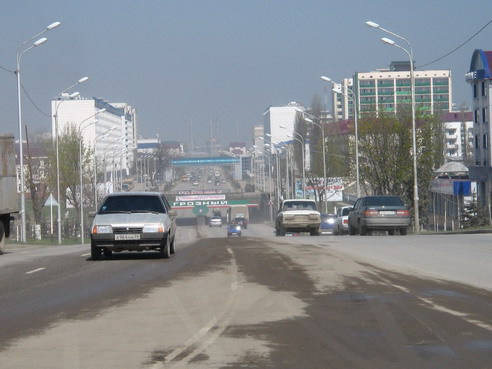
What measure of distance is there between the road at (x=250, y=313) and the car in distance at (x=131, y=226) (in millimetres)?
674

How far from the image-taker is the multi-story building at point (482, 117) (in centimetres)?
7888

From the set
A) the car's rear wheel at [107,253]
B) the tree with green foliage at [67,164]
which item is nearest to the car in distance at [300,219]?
the car's rear wheel at [107,253]

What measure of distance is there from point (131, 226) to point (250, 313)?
9.74m

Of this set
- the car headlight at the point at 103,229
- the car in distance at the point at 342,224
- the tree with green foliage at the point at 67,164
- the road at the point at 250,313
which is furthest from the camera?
Result: the tree with green foliage at the point at 67,164

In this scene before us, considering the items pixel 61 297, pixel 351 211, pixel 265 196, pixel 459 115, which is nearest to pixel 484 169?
pixel 351 211

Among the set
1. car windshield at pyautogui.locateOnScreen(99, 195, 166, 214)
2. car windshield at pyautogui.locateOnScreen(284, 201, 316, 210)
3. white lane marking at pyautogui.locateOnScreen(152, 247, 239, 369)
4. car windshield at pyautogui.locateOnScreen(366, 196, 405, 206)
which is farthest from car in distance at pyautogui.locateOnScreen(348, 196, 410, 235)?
white lane marking at pyautogui.locateOnScreen(152, 247, 239, 369)

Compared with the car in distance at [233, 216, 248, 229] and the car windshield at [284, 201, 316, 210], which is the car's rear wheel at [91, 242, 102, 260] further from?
the car in distance at [233, 216, 248, 229]

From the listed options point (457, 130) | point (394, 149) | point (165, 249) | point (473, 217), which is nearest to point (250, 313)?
point (165, 249)

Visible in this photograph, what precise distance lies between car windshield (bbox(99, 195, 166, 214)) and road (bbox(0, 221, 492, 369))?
1.73 meters

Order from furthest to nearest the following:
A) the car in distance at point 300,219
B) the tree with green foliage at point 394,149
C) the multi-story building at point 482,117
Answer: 1. the multi-story building at point 482,117
2. the tree with green foliage at point 394,149
3. the car in distance at point 300,219

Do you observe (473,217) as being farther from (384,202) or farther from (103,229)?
(103,229)

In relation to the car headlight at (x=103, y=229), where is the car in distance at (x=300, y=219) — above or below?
below

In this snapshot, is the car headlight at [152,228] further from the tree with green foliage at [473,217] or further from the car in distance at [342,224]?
the tree with green foliage at [473,217]

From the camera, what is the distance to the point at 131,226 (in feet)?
68.8
